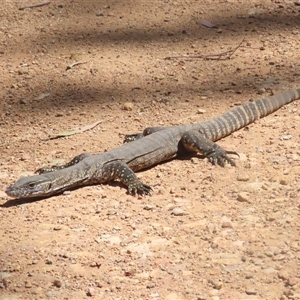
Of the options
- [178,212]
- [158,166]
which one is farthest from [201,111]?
[178,212]

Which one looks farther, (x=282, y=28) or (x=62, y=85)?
(x=282, y=28)

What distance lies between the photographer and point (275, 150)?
7.85m

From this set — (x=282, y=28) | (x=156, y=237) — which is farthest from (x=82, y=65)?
(x=156, y=237)

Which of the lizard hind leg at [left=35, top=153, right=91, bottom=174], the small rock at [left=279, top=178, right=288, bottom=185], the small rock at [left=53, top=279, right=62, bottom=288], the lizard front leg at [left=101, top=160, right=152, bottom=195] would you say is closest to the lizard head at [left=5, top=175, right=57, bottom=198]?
the lizard hind leg at [left=35, top=153, right=91, bottom=174]

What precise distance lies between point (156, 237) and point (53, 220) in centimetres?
102

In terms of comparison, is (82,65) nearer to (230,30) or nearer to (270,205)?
(230,30)

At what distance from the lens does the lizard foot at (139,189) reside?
739 cm

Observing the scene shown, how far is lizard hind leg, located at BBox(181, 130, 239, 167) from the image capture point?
7801 mm

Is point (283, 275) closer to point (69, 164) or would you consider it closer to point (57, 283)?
point (57, 283)

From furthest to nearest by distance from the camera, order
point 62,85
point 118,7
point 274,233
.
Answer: point 118,7, point 62,85, point 274,233

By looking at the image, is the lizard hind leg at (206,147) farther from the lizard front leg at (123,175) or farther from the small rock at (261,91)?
the small rock at (261,91)

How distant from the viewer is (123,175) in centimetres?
775

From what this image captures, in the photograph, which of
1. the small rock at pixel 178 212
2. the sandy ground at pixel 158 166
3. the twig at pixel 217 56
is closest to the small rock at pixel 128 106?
the sandy ground at pixel 158 166

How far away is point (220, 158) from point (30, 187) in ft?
6.08
